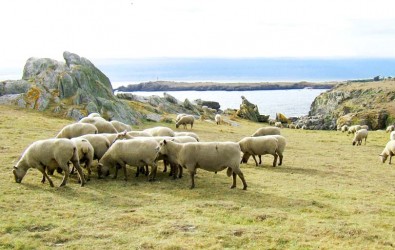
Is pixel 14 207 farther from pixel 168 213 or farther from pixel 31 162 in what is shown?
pixel 168 213

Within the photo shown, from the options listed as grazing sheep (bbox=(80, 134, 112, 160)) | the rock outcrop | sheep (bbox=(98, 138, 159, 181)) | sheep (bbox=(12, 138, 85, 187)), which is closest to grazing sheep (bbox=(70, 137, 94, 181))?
sheep (bbox=(98, 138, 159, 181))

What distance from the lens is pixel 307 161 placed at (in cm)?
2427

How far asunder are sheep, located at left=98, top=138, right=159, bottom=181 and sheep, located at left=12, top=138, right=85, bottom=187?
1.56 metres

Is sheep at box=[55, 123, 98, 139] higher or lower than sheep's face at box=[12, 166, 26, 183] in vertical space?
higher

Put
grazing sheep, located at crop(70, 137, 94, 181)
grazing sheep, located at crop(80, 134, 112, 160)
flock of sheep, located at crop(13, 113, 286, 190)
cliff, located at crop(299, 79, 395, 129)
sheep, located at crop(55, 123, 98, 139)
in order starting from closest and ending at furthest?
flock of sheep, located at crop(13, 113, 286, 190) → grazing sheep, located at crop(70, 137, 94, 181) → grazing sheep, located at crop(80, 134, 112, 160) → sheep, located at crop(55, 123, 98, 139) → cliff, located at crop(299, 79, 395, 129)

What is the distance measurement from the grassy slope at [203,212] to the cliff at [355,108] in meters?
50.6

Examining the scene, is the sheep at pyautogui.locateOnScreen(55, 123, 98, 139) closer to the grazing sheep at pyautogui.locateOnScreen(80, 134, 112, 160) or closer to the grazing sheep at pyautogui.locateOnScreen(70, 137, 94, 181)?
the grazing sheep at pyautogui.locateOnScreen(80, 134, 112, 160)

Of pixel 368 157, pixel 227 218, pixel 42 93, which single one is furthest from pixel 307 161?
pixel 42 93

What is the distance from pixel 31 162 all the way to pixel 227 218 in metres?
8.01

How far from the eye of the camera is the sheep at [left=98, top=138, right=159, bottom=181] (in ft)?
→ 56.5

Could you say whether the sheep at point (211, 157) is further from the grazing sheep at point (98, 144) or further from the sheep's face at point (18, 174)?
the sheep's face at point (18, 174)

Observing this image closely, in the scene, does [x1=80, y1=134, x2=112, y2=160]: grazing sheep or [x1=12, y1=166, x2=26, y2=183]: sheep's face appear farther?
[x1=80, y1=134, x2=112, y2=160]: grazing sheep

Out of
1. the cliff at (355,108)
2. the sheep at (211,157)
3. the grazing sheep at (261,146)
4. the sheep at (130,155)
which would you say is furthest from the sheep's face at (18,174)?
the cliff at (355,108)

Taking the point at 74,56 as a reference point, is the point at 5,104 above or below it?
below
